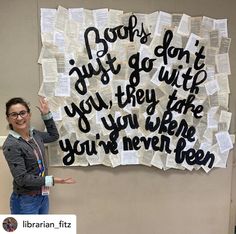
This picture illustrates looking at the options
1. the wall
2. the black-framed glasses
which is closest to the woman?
the black-framed glasses

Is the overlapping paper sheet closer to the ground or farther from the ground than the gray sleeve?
farther from the ground

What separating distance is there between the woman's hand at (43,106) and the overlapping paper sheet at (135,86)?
0.04m

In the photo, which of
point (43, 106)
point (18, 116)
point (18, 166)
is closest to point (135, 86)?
point (43, 106)

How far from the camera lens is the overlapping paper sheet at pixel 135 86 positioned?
2068 mm

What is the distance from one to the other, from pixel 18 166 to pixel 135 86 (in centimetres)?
90

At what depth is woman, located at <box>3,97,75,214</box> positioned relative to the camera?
1780 millimetres

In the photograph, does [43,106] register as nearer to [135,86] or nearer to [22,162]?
[22,162]

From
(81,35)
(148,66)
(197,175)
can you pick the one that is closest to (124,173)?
(197,175)

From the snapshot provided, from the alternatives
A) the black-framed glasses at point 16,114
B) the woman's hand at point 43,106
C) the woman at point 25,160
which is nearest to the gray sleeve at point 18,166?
the woman at point 25,160

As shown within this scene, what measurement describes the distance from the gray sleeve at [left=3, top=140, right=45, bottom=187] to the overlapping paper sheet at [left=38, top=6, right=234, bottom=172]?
1.22ft

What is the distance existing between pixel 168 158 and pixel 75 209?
746mm

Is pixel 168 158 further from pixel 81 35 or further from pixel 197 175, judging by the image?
pixel 81 35

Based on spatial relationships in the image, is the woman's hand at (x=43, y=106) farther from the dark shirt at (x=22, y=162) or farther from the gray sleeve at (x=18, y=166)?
the gray sleeve at (x=18, y=166)

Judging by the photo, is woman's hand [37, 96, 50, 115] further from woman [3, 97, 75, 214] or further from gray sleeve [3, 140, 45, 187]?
gray sleeve [3, 140, 45, 187]
